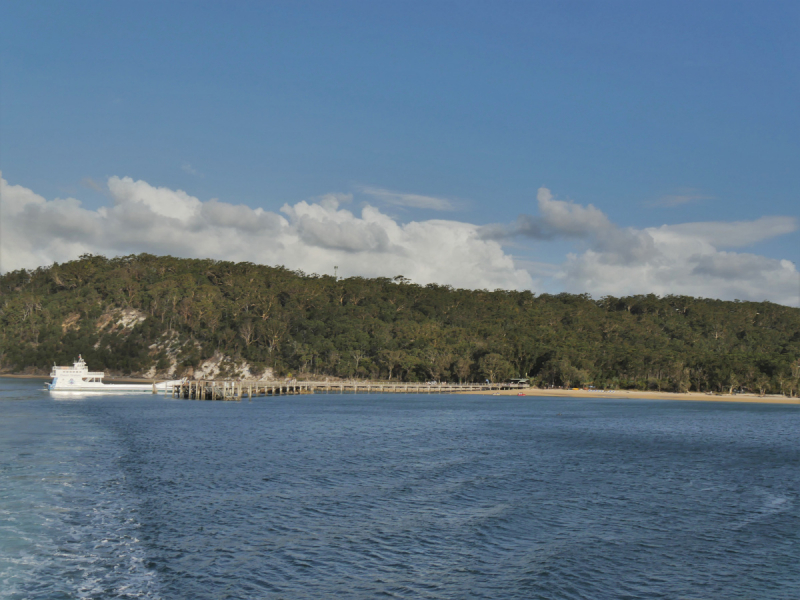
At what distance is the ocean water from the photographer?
18969mm

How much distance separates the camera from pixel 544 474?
3662 centimetres

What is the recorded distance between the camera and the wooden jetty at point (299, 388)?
348ft

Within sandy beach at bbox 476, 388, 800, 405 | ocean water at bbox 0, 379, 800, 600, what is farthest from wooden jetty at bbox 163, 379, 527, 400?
ocean water at bbox 0, 379, 800, 600

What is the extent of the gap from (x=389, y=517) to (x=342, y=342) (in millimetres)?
138215

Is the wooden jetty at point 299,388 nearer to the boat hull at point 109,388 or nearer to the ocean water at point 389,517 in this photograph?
→ the boat hull at point 109,388

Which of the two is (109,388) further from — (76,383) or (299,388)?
(299,388)

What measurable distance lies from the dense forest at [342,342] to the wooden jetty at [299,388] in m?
9.04

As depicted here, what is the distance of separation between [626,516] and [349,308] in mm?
167288

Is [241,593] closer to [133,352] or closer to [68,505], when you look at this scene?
[68,505]

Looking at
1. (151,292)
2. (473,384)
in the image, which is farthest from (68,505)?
(151,292)

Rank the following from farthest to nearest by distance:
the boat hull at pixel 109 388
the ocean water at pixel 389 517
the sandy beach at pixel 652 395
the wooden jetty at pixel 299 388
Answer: the sandy beach at pixel 652 395, the wooden jetty at pixel 299 388, the boat hull at pixel 109 388, the ocean water at pixel 389 517

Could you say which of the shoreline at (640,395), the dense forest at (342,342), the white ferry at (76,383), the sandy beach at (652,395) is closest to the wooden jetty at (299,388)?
the shoreline at (640,395)

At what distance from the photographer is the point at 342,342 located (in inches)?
6437

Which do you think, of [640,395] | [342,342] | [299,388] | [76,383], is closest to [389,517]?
[76,383]
